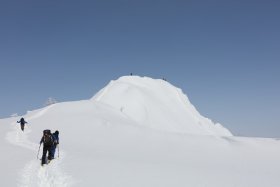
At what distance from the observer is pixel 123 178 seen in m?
15.2

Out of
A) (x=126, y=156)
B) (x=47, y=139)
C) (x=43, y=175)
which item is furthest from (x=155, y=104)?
(x=43, y=175)

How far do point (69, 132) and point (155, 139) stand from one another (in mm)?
10567

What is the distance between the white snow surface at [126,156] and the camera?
1528 centimetres

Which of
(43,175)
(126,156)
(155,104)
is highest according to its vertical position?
(155,104)

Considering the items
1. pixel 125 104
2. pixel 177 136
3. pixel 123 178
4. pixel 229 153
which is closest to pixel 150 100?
pixel 125 104

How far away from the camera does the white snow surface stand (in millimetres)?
15281

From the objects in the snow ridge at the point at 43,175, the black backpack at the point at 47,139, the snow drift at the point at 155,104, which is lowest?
the snow ridge at the point at 43,175

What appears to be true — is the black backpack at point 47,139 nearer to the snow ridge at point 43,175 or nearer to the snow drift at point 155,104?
the snow ridge at point 43,175

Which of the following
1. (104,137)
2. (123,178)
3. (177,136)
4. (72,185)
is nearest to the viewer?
(72,185)

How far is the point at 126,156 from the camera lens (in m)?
24.3

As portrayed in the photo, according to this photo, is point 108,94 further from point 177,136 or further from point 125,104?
point 177,136

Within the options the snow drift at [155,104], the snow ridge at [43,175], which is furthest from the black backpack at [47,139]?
the snow drift at [155,104]

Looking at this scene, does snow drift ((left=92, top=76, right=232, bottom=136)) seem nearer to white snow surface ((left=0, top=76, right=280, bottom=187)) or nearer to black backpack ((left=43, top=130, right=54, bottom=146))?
white snow surface ((left=0, top=76, right=280, bottom=187))

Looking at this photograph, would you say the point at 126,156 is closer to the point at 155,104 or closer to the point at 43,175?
the point at 43,175
